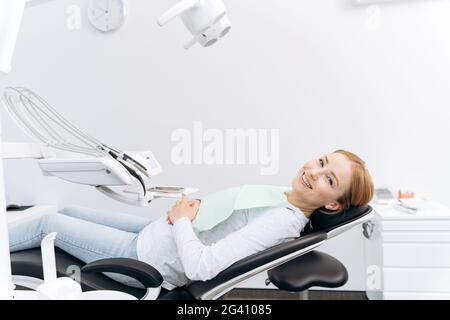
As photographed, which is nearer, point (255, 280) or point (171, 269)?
point (171, 269)

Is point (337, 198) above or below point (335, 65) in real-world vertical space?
below

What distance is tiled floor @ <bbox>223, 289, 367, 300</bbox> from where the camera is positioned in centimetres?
116

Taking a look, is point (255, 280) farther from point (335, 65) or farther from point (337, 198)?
point (335, 65)

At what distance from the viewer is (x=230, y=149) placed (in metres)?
1.40

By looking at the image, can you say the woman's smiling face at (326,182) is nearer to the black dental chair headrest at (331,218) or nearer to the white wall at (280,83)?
the black dental chair headrest at (331,218)

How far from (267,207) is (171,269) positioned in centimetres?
32

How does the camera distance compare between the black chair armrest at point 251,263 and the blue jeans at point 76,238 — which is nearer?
the black chair armrest at point 251,263

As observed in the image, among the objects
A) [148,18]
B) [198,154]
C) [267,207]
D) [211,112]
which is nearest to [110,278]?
[267,207]

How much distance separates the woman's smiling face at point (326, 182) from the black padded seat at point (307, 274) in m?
0.16

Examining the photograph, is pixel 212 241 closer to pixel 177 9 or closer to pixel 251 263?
pixel 251 263

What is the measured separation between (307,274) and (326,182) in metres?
0.26

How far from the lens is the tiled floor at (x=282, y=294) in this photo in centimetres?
116

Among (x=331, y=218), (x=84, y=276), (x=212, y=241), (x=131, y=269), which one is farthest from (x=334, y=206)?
(x=84, y=276)

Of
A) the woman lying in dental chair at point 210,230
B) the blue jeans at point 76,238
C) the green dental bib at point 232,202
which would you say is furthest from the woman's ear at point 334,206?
Result: the blue jeans at point 76,238
